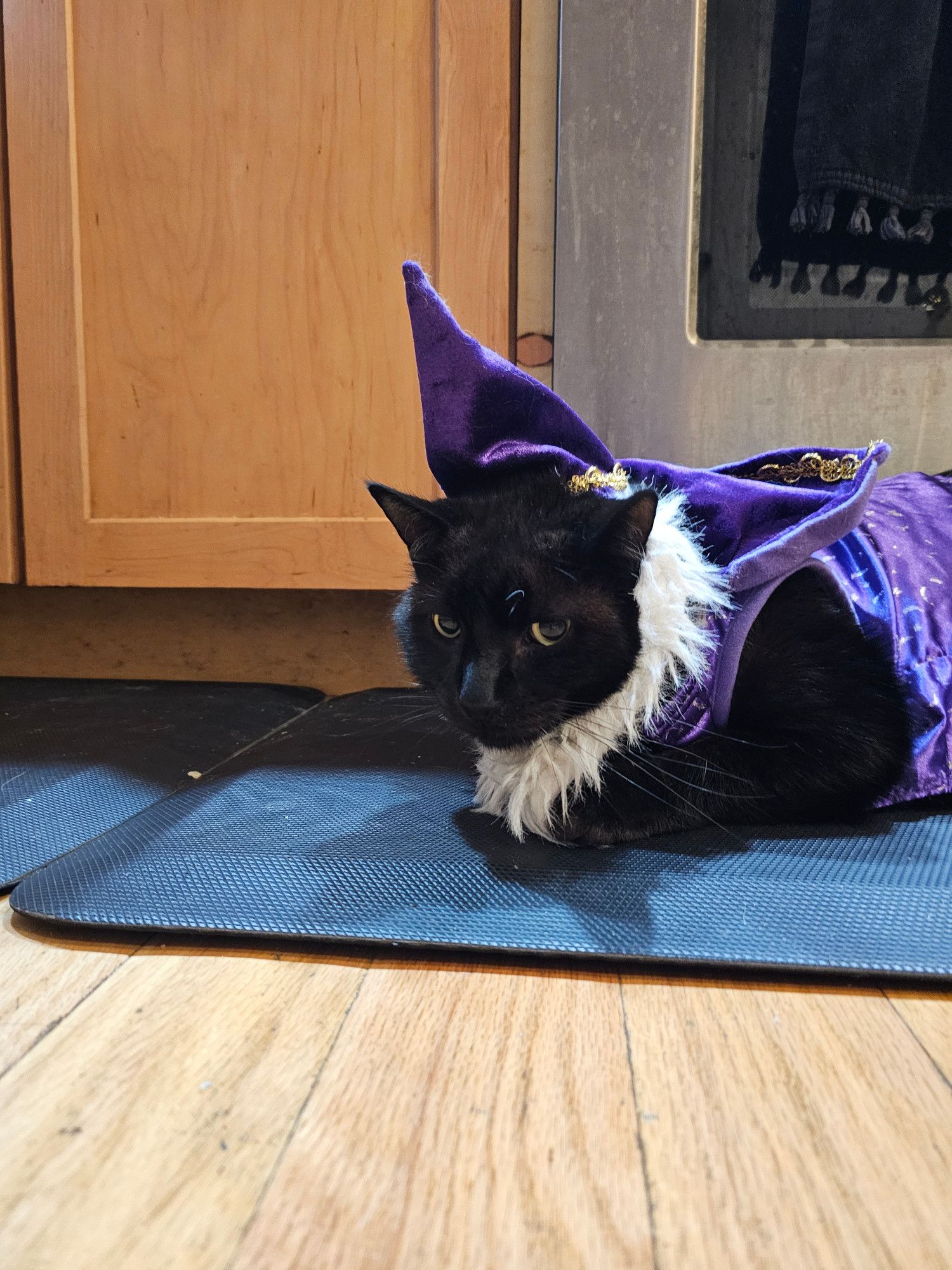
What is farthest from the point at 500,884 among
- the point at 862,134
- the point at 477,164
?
the point at 862,134

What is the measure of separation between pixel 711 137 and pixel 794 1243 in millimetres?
1405

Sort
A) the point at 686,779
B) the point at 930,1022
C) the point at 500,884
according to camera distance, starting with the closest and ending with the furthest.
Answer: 1. the point at 930,1022
2. the point at 500,884
3. the point at 686,779

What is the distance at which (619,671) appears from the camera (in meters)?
0.80

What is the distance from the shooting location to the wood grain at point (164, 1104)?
1.26 feet

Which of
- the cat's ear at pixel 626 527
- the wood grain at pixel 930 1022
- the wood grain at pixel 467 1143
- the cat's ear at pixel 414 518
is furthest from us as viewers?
the cat's ear at pixel 414 518

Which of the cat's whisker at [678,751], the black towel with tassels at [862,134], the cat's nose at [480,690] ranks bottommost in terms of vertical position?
the cat's whisker at [678,751]

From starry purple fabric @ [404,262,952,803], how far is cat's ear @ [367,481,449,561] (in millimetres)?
97

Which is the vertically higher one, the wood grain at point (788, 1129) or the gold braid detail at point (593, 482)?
the gold braid detail at point (593, 482)

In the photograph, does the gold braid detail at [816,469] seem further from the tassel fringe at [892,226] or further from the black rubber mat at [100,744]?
the black rubber mat at [100,744]

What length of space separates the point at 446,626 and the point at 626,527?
0.20m

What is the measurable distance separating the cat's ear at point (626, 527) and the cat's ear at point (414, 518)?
0.17 metres

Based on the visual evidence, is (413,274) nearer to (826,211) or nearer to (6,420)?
(826,211)

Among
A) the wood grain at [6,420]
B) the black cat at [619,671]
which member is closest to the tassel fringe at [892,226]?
the black cat at [619,671]

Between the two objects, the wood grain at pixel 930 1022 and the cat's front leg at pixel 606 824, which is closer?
the wood grain at pixel 930 1022
